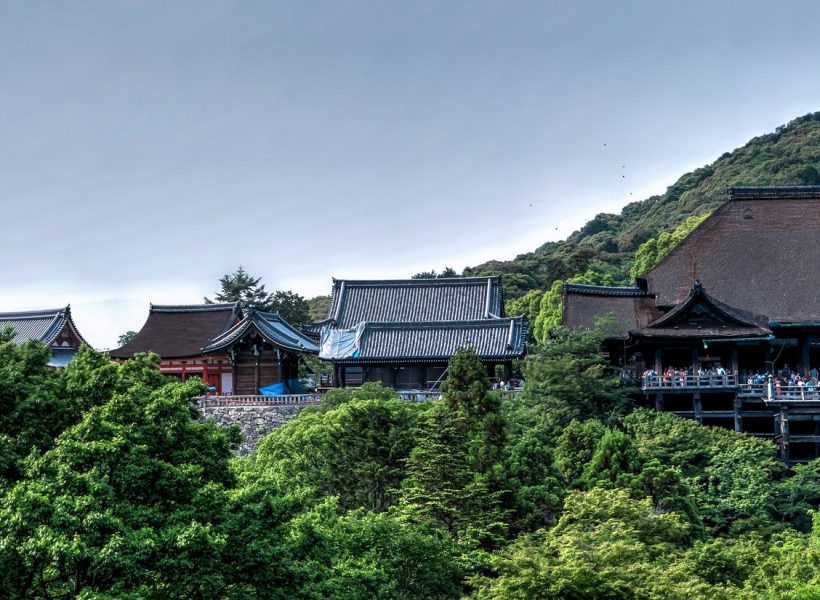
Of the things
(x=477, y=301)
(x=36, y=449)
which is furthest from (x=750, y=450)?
(x=36, y=449)

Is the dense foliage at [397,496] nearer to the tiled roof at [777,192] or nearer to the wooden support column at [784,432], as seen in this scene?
the wooden support column at [784,432]

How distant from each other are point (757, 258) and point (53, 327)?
113 feet

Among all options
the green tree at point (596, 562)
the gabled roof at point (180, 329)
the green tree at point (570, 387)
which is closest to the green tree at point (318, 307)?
the gabled roof at point (180, 329)

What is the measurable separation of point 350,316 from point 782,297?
18052 millimetres

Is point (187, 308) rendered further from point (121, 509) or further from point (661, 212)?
point (661, 212)

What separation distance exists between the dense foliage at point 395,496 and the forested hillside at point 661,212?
41872 millimetres

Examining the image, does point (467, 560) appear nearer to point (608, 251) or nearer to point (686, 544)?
point (686, 544)

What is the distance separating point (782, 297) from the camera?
39562mm

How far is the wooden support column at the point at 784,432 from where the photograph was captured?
35562 millimetres

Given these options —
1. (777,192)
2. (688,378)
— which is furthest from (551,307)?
(688,378)

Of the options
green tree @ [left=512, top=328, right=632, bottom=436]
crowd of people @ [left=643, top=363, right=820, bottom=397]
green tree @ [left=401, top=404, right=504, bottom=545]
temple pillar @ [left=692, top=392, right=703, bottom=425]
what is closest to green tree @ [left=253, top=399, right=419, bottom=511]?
green tree @ [left=401, top=404, right=504, bottom=545]

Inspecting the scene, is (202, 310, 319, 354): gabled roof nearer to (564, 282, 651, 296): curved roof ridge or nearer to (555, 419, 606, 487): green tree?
(564, 282, 651, 296): curved roof ridge

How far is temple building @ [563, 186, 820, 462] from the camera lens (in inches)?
1455

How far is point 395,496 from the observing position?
28.3 m
